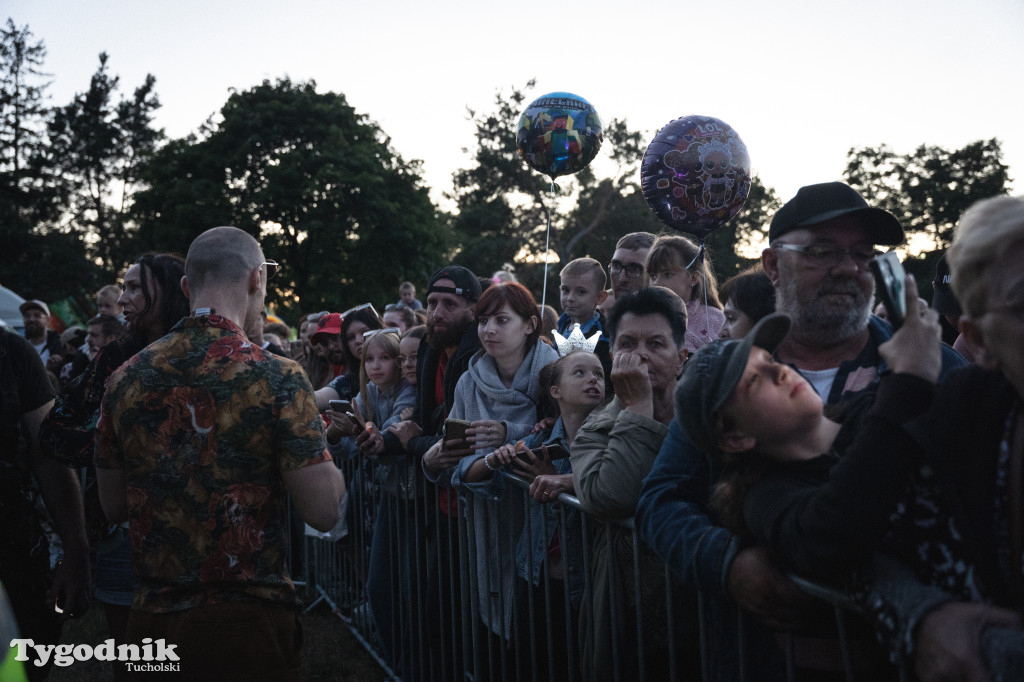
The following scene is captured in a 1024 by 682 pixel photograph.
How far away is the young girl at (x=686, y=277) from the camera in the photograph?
4738mm

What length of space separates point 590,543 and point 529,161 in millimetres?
4406

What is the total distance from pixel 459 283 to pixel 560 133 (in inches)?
88.9

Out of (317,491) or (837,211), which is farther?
(317,491)

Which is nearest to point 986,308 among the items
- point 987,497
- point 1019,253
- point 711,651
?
point 1019,253

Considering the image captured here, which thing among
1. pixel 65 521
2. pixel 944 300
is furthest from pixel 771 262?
pixel 65 521

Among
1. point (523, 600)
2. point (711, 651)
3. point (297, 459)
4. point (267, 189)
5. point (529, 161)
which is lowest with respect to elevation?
point (523, 600)

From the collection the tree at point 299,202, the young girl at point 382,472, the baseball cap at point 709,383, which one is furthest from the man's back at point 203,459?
the tree at point 299,202

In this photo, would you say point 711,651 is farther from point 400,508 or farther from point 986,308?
point 400,508

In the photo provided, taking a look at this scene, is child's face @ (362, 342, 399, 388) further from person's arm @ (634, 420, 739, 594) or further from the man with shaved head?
person's arm @ (634, 420, 739, 594)

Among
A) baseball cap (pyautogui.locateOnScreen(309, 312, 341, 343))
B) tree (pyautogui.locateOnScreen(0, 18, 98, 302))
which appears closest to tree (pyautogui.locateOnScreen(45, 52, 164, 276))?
tree (pyautogui.locateOnScreen(0, 18, 98, 302))

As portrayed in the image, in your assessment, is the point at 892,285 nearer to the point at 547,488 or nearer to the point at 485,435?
the point at 547,488

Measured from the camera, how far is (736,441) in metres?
1.77

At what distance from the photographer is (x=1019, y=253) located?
1.32 meters

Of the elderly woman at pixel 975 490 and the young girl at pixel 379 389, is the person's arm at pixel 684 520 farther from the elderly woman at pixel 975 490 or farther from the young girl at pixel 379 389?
the young girl at pixel 379 389
